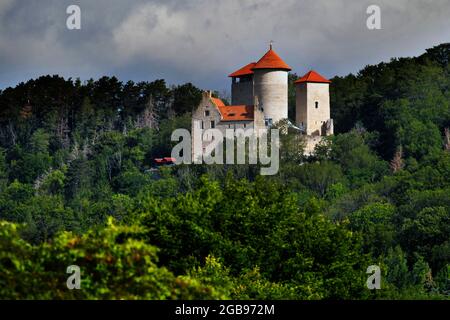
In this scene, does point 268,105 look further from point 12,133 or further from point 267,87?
point 12,133

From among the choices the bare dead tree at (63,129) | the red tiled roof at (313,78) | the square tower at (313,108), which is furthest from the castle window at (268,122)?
the bare dead tree at (63,129)

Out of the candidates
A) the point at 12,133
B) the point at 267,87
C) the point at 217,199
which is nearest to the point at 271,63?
the point at 267,87

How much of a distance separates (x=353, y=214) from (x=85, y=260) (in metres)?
47.6

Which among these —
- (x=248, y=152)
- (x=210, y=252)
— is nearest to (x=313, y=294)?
(x=210, y=252)

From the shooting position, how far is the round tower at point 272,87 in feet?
247

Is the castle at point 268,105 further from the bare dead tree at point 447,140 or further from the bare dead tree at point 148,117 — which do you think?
the bare dead tree at point 148,117

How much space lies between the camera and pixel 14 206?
3233 inches

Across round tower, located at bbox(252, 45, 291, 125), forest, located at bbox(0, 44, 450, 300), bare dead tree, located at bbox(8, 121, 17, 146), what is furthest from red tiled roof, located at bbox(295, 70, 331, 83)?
bare dead tree, located at bbox(8, 121, 17, 146)

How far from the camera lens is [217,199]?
3459 cm

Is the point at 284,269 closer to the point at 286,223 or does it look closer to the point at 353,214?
the point at 286,223

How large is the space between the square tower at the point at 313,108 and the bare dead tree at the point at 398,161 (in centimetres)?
471

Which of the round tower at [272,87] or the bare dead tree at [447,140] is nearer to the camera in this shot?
the round tower at [272,87]

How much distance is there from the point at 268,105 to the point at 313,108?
285 cm

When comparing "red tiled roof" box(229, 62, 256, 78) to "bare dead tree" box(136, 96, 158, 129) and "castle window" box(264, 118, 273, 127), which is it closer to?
"castle window" box(264, 118, 273, 127)
